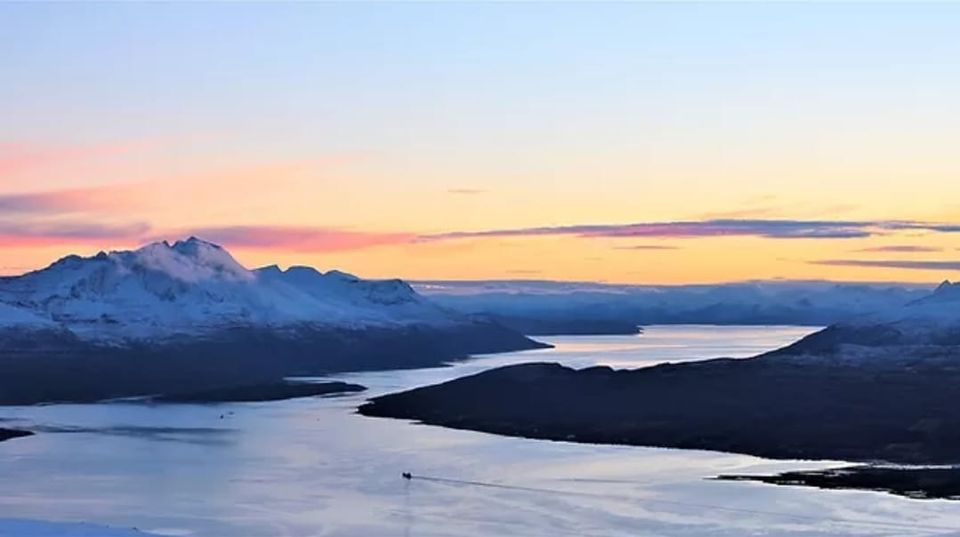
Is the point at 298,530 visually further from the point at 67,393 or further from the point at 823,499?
the point at 67,393

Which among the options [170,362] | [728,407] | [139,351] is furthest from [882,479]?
[139,351]

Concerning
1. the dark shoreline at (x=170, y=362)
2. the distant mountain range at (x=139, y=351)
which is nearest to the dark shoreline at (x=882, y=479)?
the dark shoreline at (x=170, y=362)

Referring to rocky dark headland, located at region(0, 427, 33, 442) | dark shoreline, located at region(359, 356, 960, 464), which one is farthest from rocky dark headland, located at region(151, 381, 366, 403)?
rocky dark headland, located at region(0, 427, 33, 442)

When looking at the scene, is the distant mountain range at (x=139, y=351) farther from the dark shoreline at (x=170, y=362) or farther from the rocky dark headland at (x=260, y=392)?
the rocky dark headland at (x=260, y=392)

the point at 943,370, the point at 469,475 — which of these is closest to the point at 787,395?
the point at 943,370

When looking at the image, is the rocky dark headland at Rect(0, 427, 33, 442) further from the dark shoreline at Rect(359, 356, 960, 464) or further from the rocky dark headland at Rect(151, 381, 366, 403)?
the rocky dark headland at Rect(151, 381, 366, 403)

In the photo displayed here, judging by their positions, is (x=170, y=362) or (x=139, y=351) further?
(x=139, y=351)

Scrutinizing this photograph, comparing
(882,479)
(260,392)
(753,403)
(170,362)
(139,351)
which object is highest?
(139,351)

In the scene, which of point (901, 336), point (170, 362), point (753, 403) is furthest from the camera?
point (170, 362)

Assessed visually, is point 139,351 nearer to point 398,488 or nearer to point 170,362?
point 170,362
